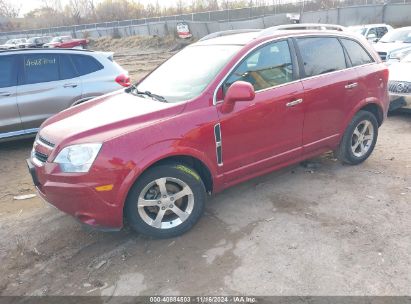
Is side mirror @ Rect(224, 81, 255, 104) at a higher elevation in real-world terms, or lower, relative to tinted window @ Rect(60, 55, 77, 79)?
lower

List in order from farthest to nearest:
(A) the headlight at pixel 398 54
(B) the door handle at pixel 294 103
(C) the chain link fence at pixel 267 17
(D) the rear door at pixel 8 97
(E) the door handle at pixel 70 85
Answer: (C) the chain link fence at pixel 267 17 → (A) the headlight at pixel 398 54 → (E) the door handle at pixel 70 85 → (D) the rear door at pixel 8 97 → (B) the door handle at pixel 294 103

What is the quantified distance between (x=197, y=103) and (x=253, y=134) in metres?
0.70

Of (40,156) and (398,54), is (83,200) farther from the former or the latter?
(398,54)

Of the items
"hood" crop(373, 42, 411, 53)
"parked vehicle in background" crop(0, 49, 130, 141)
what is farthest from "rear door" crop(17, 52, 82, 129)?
"hood" crop(373, 42, 411, 53)

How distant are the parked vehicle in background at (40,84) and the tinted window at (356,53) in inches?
129

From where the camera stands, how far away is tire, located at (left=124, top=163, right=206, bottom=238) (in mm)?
3375

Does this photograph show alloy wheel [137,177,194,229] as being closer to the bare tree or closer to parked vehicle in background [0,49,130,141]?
parked vehicle in background [0,49,130,141]

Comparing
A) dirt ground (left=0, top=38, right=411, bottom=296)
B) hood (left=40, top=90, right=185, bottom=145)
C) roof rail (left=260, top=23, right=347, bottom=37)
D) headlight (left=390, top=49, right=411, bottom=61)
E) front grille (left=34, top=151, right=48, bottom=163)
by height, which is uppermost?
roof rail (left=260, top=23, right=347, bottom=37)

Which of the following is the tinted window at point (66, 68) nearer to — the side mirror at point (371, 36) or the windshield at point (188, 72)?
the windshield at point (188, 72)

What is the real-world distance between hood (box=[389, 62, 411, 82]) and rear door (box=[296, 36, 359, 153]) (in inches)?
134

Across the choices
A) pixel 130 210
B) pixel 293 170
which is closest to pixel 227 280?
pixel 130 210

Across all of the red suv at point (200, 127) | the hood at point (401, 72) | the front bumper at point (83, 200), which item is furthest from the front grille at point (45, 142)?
the hood at point (401, 72)

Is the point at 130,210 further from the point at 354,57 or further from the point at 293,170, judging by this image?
the point at 354,57

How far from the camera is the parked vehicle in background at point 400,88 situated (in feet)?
24.0
